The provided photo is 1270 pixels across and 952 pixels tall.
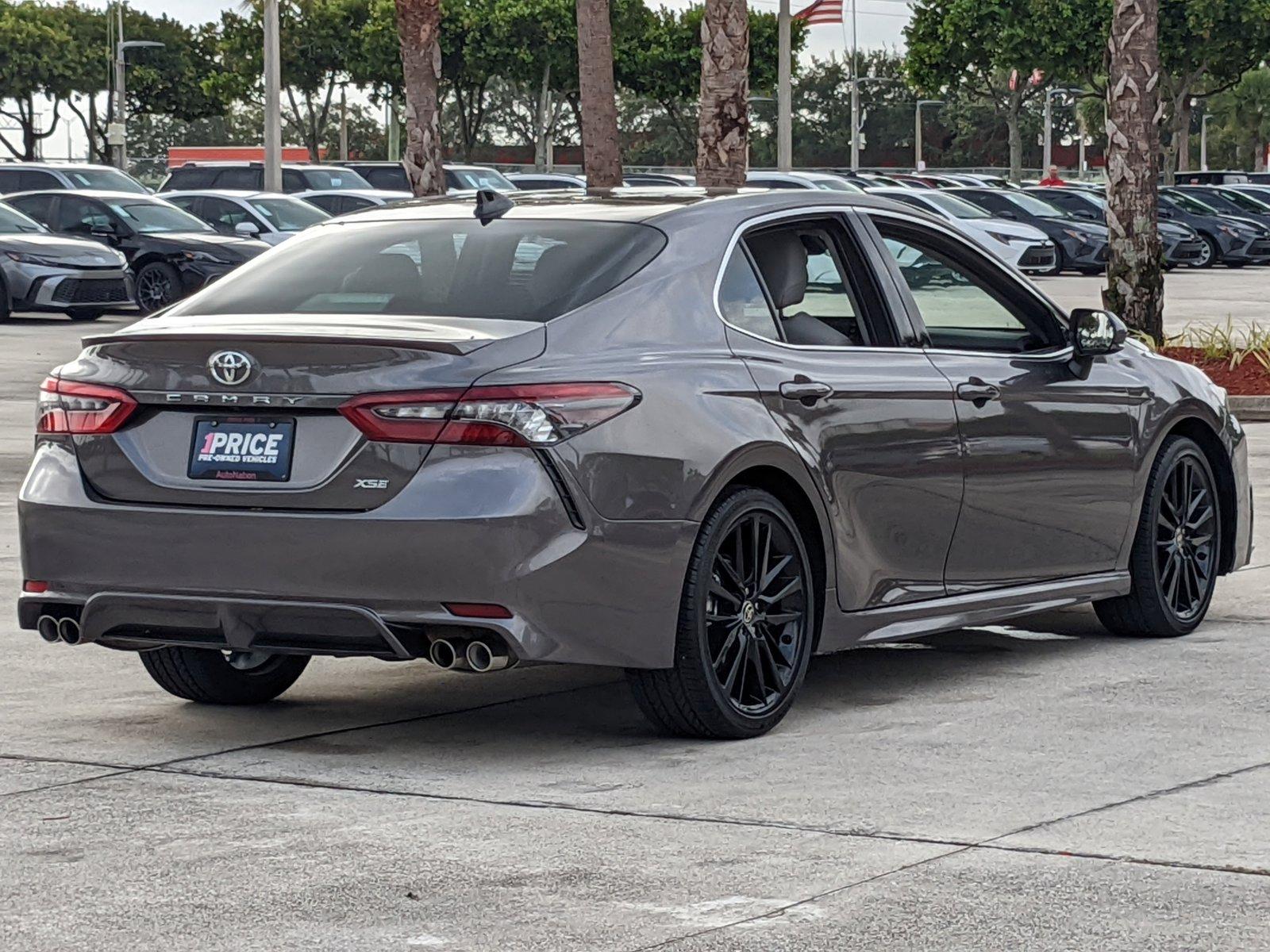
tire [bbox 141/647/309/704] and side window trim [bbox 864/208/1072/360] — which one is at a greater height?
side window trim [bbox 864/208/1072/360]

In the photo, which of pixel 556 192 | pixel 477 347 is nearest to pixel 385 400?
pixel 477 347

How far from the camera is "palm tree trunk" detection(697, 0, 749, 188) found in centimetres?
2091

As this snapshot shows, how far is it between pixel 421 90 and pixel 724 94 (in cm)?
673

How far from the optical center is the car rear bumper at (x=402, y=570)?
5.79 meters

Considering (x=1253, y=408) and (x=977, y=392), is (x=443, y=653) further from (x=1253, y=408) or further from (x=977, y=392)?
(x=1253, y=408)

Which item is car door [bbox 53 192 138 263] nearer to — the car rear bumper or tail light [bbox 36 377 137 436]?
tail light [bbox 36 377 137 436]

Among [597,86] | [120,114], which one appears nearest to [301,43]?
[120,114]

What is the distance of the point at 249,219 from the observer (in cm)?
3094

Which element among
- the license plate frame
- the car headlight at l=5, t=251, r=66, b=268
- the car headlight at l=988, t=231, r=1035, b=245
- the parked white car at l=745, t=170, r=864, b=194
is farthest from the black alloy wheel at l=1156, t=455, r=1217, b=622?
the car headlight at l=988, t=231, r=1035, b=245

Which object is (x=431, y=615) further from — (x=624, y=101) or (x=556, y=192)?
(x=624, y=101)

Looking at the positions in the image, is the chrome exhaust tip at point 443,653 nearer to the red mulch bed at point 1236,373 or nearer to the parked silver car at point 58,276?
the red mulch bed at point 1236,373

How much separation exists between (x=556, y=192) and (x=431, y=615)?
1925mm

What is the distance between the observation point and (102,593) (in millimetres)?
6133

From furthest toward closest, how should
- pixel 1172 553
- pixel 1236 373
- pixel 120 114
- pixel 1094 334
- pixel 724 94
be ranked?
pixel 120 114
pixel 724 94
pixel 1236 373
pixel 1172 553
pixel 1094 334
